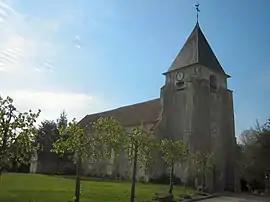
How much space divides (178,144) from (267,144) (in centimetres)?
1461

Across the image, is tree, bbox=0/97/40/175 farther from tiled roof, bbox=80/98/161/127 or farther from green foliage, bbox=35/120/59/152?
green foliage, bbox=35/120/59/152

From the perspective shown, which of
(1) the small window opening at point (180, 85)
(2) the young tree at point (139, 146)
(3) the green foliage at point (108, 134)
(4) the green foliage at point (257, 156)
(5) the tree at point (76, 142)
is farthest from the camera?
(1) the small window opening at point (180, 85)

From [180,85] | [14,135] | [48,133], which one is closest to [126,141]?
[14,135]

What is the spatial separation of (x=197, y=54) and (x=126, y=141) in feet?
96.9

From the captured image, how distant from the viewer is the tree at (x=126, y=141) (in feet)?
58.2

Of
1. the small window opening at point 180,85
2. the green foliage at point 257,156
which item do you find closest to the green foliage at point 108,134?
the green foliage at point 257,156

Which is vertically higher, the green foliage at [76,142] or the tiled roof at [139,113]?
the tiled roof at [139,113]

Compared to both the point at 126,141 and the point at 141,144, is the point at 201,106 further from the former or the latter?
the point at 126,141

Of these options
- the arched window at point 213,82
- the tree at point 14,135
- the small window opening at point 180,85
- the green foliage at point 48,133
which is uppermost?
the arched window at point 213,82

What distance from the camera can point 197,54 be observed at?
155 feet

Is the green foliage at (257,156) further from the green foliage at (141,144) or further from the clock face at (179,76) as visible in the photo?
the green foliage at (141,144)

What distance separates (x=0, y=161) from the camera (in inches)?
447

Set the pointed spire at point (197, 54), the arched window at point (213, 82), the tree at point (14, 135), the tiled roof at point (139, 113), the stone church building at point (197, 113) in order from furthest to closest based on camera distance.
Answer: the tiled roof at point (139, 113) → the arched window at point (213, 82) → the pointed spire at point (197, 54) → the stone church building at point (197, 113) → the tree at point (14, 135)

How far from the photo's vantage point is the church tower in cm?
4388
